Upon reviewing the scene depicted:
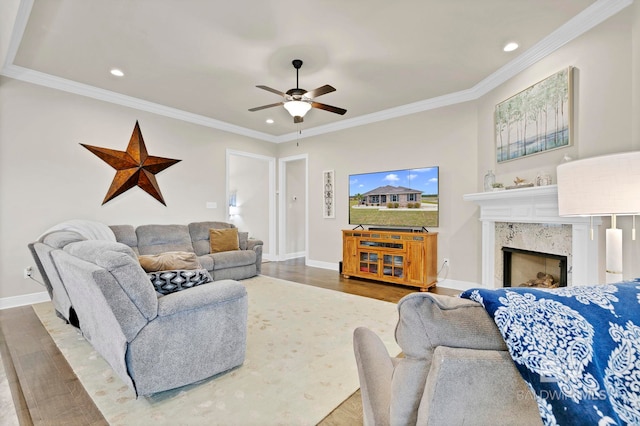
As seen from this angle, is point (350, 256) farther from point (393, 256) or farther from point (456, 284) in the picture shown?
point (456, 284)

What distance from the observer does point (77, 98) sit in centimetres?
393

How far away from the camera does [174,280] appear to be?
1.98 m

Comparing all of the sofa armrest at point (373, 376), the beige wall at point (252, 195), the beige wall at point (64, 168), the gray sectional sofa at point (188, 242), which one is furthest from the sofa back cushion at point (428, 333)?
the beige wall at point (252, 195)

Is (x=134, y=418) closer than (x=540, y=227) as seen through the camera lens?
Yes

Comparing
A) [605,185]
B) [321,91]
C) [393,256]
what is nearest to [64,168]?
[321,91]

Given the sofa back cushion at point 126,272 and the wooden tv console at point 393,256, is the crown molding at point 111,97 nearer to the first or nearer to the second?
the wooden tv console at point 393,256

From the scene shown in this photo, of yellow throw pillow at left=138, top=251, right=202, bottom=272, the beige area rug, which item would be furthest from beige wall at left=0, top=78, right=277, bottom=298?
yellow throw pillow at left=138, top=251, right=202, bottom=272

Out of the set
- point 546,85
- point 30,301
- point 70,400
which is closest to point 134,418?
point 70,400

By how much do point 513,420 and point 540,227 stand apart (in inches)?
123

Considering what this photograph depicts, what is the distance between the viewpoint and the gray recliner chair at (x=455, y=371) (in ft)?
1.96

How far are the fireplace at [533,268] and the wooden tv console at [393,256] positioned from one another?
0.94 meters

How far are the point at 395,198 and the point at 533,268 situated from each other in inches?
82.2

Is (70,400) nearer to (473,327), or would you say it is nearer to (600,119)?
(473,327)

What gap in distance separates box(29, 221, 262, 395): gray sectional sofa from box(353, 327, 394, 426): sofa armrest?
1.09 metres
